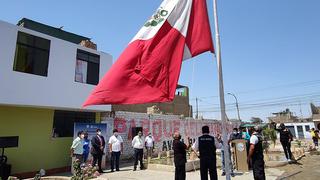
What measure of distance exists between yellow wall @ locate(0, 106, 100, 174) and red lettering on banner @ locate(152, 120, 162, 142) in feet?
21.1

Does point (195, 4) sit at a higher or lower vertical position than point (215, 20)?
higher

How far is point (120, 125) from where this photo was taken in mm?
16156

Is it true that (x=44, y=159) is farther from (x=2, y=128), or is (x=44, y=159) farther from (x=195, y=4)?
(x=195, y=4)

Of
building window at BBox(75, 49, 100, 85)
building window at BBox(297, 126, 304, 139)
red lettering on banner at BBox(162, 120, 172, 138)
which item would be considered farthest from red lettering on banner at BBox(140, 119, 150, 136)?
building window at BBox(297, 126, 304, 139)

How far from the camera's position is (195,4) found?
524cm

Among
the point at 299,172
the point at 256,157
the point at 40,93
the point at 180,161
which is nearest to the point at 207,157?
the point at 180,161

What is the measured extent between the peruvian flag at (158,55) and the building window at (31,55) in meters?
8.54

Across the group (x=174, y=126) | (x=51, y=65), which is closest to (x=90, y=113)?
(x=51, y=65)

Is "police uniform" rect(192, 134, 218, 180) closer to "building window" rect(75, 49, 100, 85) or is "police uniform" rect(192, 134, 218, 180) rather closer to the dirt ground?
the dirt ground

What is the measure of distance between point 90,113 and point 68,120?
1521mm

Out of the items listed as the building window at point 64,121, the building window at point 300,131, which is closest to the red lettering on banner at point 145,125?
the building window at point 64,121

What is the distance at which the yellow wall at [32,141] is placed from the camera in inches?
458

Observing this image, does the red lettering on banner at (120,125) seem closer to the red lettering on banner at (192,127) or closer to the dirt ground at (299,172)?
the red lettering on banner at (192,127)

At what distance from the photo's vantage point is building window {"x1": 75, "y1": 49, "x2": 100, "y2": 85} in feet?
45.9
